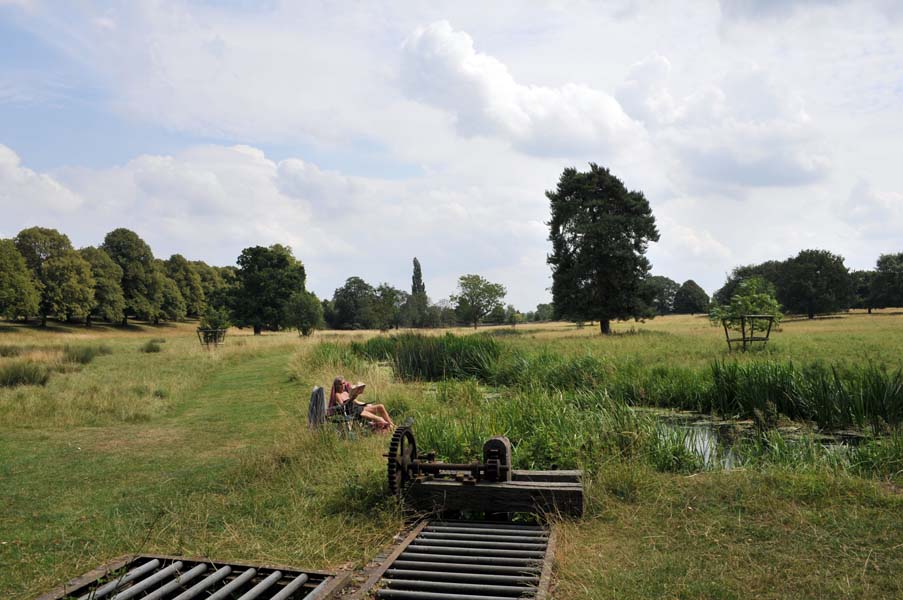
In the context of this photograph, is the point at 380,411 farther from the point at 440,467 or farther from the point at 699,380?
the point at 699,380

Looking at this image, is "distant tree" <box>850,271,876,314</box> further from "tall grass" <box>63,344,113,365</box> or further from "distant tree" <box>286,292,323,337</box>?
"tall grass" <box>63,344,113,365</box>

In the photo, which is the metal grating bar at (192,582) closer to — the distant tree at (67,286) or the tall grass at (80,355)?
the tall grass at (80,355)

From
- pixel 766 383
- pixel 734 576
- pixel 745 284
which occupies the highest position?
pixel 745 284

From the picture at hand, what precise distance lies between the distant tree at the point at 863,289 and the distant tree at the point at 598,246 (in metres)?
36.4

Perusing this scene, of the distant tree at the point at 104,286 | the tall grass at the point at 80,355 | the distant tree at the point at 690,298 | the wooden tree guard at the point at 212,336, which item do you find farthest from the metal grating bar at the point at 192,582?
the distant tree at the point at 690,298

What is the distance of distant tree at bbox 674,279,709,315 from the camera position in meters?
96.0

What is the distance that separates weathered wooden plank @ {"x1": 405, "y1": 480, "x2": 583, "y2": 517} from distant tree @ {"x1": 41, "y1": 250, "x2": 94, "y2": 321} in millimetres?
56541

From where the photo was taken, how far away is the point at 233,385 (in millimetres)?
16750

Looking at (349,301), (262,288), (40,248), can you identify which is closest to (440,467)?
(262,288)

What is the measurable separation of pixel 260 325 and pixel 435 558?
176ft

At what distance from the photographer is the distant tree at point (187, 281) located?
245 feet

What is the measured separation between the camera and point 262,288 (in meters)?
55.0

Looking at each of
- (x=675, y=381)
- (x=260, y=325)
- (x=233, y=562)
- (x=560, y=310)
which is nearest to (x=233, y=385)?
(x=675, y=381)

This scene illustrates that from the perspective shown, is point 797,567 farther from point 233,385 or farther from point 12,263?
point 12,263
